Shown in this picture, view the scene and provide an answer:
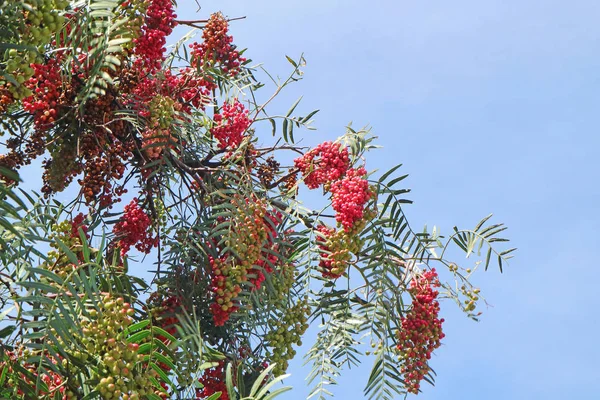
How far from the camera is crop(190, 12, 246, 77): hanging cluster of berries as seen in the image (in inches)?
167

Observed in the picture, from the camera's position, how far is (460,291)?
13.5 ft

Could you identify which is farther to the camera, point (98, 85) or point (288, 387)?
point (98, 85)

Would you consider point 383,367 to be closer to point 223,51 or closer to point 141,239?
point 141,239

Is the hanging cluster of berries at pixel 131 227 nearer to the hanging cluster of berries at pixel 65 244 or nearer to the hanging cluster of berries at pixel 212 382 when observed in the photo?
the hanging cluster of berries at pixel 65 244

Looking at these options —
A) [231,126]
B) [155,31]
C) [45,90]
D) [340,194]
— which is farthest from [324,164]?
[45,90]

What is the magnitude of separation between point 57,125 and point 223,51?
0.88 meters

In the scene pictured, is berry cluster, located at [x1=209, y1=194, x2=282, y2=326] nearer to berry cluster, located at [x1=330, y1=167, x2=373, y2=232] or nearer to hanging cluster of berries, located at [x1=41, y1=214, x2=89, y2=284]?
berry cluster, located at [x1=330, y1=167, x2=373, y2=232]

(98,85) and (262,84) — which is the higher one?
(262,84)

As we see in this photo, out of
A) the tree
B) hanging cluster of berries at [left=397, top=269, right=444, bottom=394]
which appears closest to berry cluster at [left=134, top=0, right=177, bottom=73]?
the tree

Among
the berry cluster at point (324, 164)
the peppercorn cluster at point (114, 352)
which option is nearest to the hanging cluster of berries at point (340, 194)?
the berry cluster at point (324, 164)

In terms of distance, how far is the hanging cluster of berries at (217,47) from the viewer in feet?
13.9

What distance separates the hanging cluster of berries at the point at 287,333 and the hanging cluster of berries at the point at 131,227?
71 cm

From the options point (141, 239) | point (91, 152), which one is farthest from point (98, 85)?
point (141, 239)

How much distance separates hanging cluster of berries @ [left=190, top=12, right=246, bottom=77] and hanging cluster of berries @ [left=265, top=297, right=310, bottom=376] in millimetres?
1221
